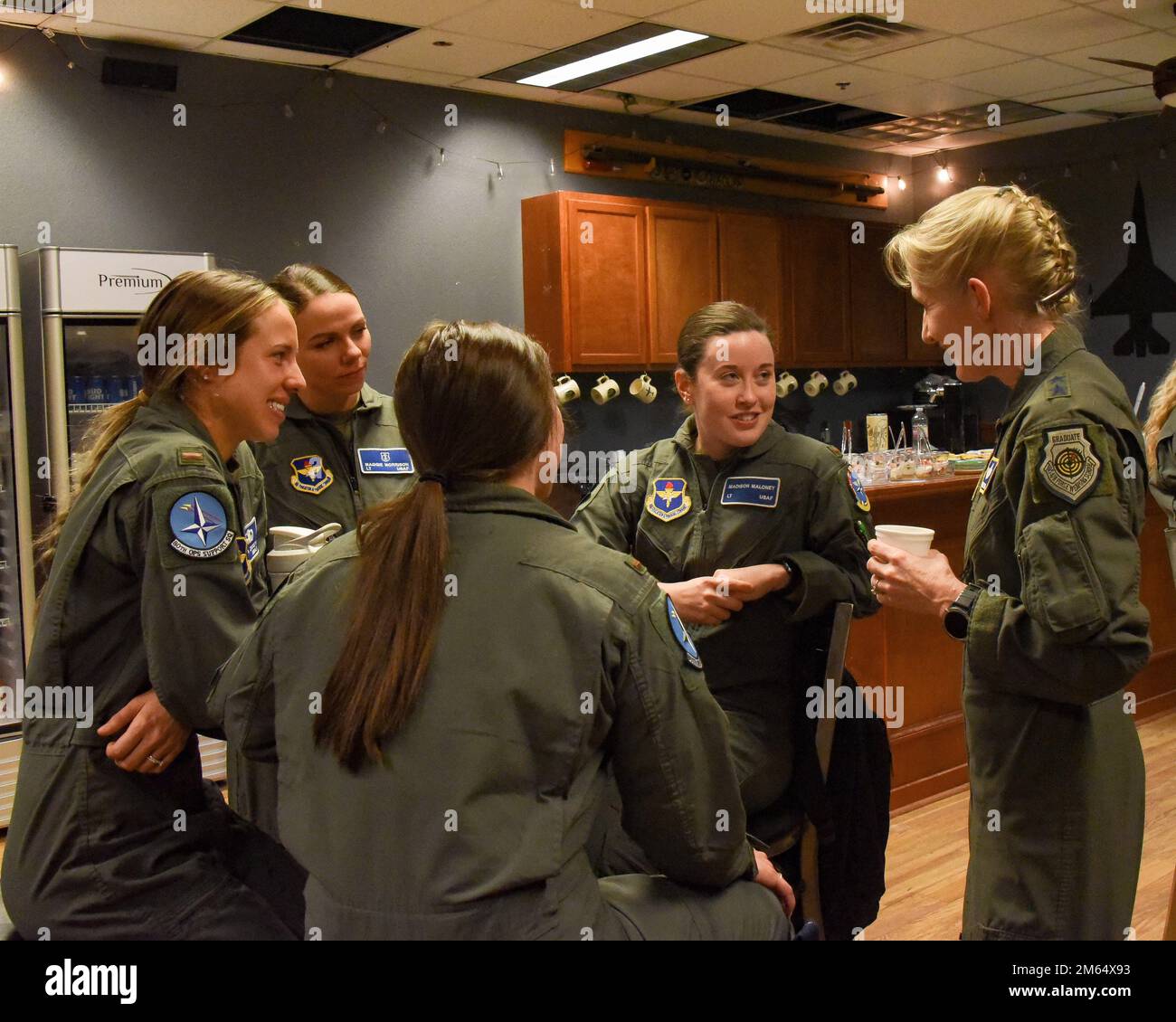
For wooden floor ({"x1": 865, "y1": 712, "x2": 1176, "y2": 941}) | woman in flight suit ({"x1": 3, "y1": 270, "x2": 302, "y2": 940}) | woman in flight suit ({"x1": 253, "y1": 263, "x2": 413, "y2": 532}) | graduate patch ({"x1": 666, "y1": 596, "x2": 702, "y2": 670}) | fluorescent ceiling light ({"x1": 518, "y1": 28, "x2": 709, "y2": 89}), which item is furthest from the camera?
fluorescent ceiling light ({"x1": 518, "y1": 28, "x2": 709, "y2": 89})

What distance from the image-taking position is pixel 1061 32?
210 inches

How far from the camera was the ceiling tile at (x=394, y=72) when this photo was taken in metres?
5.51

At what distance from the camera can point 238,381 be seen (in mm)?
2086

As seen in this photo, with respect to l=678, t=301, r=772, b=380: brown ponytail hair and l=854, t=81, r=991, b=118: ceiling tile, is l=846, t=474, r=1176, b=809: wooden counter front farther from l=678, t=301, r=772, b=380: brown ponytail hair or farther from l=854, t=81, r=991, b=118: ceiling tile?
l=854, t=81, r=991, b=118: ceiling tile

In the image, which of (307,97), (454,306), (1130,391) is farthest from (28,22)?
(1130,391)

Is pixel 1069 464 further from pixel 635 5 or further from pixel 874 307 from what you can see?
pixel 874 307

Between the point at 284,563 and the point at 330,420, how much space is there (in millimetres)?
587

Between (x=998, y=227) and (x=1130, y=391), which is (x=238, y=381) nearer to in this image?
(x=998, y=227)

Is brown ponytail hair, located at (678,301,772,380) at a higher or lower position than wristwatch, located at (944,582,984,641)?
higher

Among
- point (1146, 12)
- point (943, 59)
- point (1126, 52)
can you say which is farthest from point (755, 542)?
point (1126, 52)

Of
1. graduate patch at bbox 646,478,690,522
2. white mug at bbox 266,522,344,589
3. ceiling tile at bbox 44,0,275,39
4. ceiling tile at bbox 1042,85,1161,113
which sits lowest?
white mug at bbox 266,522,344,589

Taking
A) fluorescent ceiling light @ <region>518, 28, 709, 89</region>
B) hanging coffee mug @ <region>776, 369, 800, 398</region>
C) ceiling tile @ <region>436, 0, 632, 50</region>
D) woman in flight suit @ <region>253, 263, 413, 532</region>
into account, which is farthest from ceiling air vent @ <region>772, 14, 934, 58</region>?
woman in flight suit @ <region>253, 263, 413, 532</region>

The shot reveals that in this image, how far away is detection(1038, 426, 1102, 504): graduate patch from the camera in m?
1.71

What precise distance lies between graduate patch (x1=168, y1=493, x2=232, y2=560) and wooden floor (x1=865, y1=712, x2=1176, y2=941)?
224 centimetres
